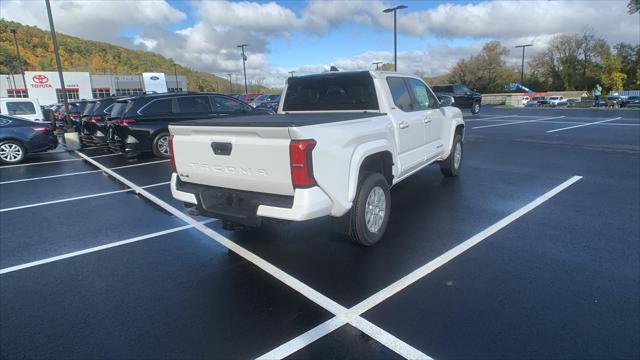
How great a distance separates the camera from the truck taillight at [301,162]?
10.3ft

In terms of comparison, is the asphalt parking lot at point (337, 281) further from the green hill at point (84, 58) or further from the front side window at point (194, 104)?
the green hill at point (84, 58)

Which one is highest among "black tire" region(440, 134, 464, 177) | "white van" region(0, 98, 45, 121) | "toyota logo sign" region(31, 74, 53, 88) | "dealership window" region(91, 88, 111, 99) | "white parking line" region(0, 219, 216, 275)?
"toyota logo sign" region(31, 74, 53, 88)

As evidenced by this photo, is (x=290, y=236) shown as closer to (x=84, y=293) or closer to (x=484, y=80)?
(x=84, y=293)

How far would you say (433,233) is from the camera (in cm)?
460

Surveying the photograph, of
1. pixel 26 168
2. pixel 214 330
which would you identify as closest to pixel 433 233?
pixel 214 330

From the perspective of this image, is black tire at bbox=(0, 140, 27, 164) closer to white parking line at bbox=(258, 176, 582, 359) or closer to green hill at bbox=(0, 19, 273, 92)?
white parking line at bbox=(258, 176, 582, 359)

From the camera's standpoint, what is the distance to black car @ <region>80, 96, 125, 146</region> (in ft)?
38.8

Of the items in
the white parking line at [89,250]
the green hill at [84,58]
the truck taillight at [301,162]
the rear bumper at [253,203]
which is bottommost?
the white parking line at [89,250]

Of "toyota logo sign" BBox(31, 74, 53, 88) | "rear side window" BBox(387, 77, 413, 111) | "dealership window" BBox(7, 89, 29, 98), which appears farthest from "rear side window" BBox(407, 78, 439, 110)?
"dealership window" BBox(7, 89, 29, 98)

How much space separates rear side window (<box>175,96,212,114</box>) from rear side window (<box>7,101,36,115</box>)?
29.2 feet

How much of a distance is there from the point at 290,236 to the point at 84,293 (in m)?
2.16

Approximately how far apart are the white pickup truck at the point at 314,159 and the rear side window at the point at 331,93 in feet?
0.05

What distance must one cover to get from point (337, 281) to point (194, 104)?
9128 millimetres

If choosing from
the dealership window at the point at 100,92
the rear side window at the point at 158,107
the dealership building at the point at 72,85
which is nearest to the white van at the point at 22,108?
the rear side window at the point at 158,107
